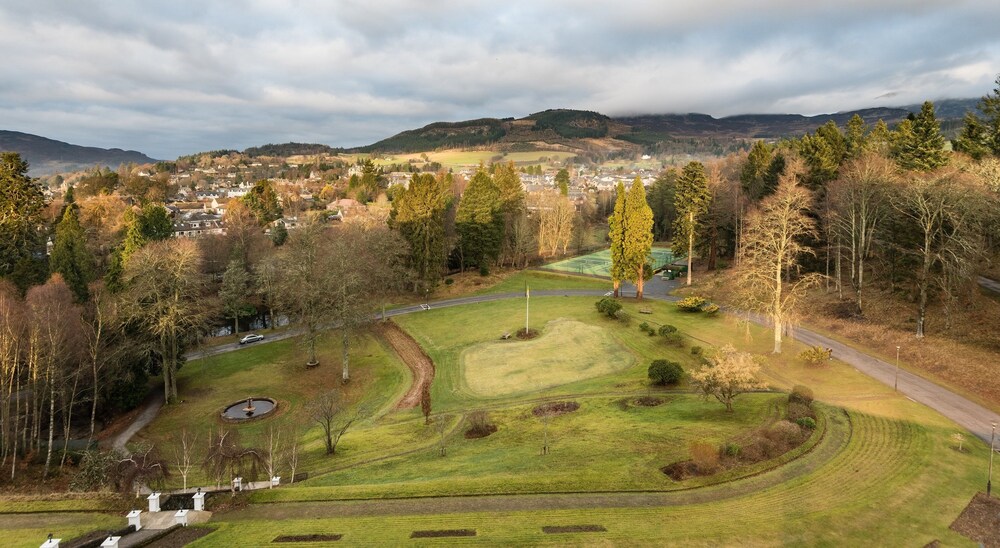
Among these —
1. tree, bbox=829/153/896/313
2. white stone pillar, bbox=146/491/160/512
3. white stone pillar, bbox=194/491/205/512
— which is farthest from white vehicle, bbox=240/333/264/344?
tree, bbox=829/153/896/313

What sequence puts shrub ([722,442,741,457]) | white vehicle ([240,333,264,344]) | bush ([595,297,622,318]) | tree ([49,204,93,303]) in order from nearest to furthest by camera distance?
shrub ([722,442,741,457]) → bush ([595,297,622,318]) → white vehicle ([240,333,264,344]) → tree ([49,204,93,303])

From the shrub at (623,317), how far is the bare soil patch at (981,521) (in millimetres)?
30253

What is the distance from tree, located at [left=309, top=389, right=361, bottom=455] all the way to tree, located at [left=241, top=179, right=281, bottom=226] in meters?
75.6

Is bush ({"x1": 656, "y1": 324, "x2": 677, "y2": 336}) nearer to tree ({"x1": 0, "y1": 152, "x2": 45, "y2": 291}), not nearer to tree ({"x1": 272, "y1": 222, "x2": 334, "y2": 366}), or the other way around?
tree ({"x1": 272, "y1": 222, "x2": 334, "y2": 366})

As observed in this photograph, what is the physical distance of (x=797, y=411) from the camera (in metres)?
25.0

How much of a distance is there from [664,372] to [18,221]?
238ft

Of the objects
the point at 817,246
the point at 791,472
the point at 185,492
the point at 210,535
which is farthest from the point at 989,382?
the point at 185,492

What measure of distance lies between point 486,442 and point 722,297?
121 feet

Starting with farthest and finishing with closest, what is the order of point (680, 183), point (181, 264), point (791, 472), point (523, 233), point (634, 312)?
1. point (523, 233)
2. point (680, 183)
3. point (634, 312)
4. point (181, 264)
5. point (791, 472)

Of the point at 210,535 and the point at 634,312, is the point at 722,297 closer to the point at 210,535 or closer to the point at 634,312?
the point at 634,312

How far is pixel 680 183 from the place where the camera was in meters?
64.4

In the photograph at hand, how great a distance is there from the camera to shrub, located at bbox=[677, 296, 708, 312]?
1919 inches

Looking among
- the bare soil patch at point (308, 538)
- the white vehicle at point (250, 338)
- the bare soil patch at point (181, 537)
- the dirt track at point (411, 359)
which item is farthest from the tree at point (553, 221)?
the bare soil patch at point (181, 537)

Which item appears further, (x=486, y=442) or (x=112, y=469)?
(x=486, y=442)
